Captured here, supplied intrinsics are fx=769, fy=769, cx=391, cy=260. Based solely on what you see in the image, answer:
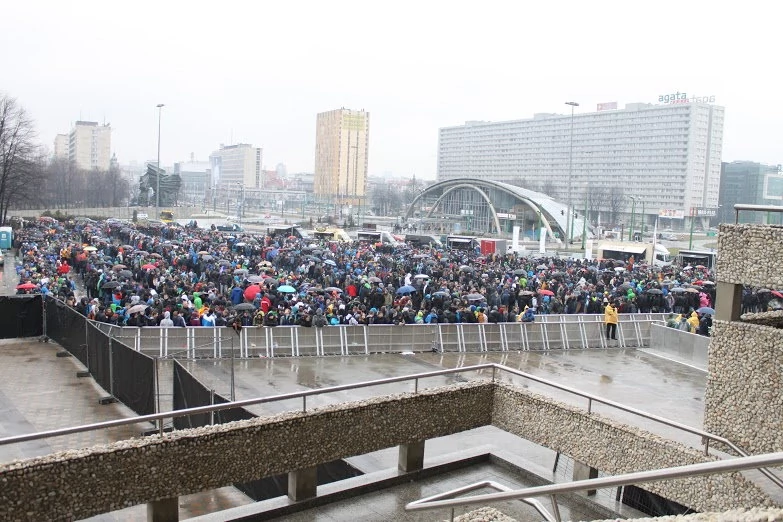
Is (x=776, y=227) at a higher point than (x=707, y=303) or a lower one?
higher

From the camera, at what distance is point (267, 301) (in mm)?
21516

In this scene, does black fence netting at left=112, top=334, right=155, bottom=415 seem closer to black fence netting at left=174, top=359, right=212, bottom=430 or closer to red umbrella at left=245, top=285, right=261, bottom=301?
black fence netting at left=174, top=359, right=212, bottom=430

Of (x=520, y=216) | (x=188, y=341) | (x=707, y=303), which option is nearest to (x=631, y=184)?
(x=520, y=216)

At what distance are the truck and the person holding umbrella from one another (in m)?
24.3

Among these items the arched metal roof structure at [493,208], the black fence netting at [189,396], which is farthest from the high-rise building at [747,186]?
the black fence netting at [189,396]

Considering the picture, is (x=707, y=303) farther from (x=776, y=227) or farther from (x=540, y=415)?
(x=540, y=415)

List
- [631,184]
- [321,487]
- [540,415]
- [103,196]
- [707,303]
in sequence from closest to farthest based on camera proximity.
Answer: [321,487] → [540,415] → [707,303] → [103,196] → [631,184]

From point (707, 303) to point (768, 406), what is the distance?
641 inches

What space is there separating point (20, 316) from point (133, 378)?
800 centimetres

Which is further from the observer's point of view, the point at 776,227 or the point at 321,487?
the point at 776,227

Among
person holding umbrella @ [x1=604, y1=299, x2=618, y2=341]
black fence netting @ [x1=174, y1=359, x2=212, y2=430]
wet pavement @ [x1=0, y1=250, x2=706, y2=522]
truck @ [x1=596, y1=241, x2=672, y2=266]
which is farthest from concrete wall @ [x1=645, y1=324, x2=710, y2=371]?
truck @ [x1=596, y1=241, x2=672, y2=266]

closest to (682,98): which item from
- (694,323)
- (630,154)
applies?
(630,154)

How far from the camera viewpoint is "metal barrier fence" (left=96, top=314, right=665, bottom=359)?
58.8 ft

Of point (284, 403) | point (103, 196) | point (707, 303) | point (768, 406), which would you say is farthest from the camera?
point (103, 196)
